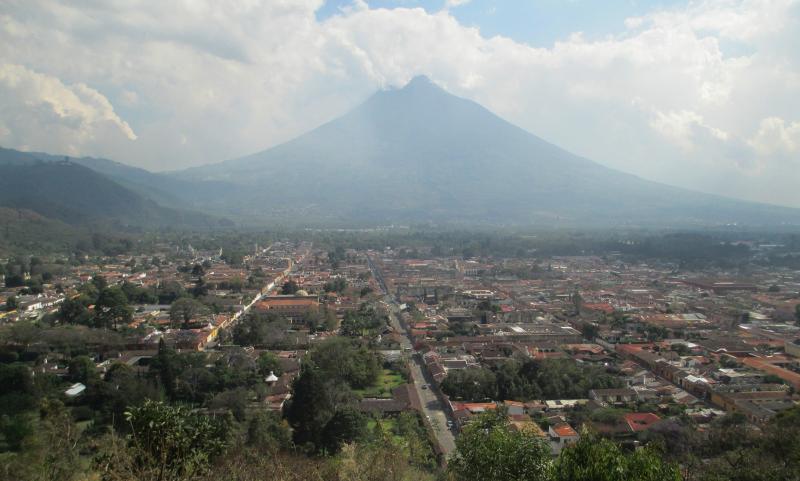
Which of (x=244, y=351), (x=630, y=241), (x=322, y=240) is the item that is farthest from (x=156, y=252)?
(x=630, y=241)

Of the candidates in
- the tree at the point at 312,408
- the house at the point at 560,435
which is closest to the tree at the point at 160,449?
the tree at the point at 312,408

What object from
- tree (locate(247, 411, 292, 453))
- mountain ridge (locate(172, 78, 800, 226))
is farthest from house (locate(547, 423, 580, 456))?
mountain ridge (locate(172, 78, 800, 226))

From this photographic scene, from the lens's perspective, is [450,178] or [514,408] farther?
[450,178]

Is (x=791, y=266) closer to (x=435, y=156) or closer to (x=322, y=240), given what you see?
(x=322, y=240)

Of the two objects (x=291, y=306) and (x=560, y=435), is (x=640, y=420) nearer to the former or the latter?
(x=560, y=435)

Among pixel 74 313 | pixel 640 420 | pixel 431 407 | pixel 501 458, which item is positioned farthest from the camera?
pixel 74 313

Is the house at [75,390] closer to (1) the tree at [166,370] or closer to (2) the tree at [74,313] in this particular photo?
(1) the tree at [166,370]

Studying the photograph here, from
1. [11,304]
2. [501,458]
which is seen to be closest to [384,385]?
[501,458]
